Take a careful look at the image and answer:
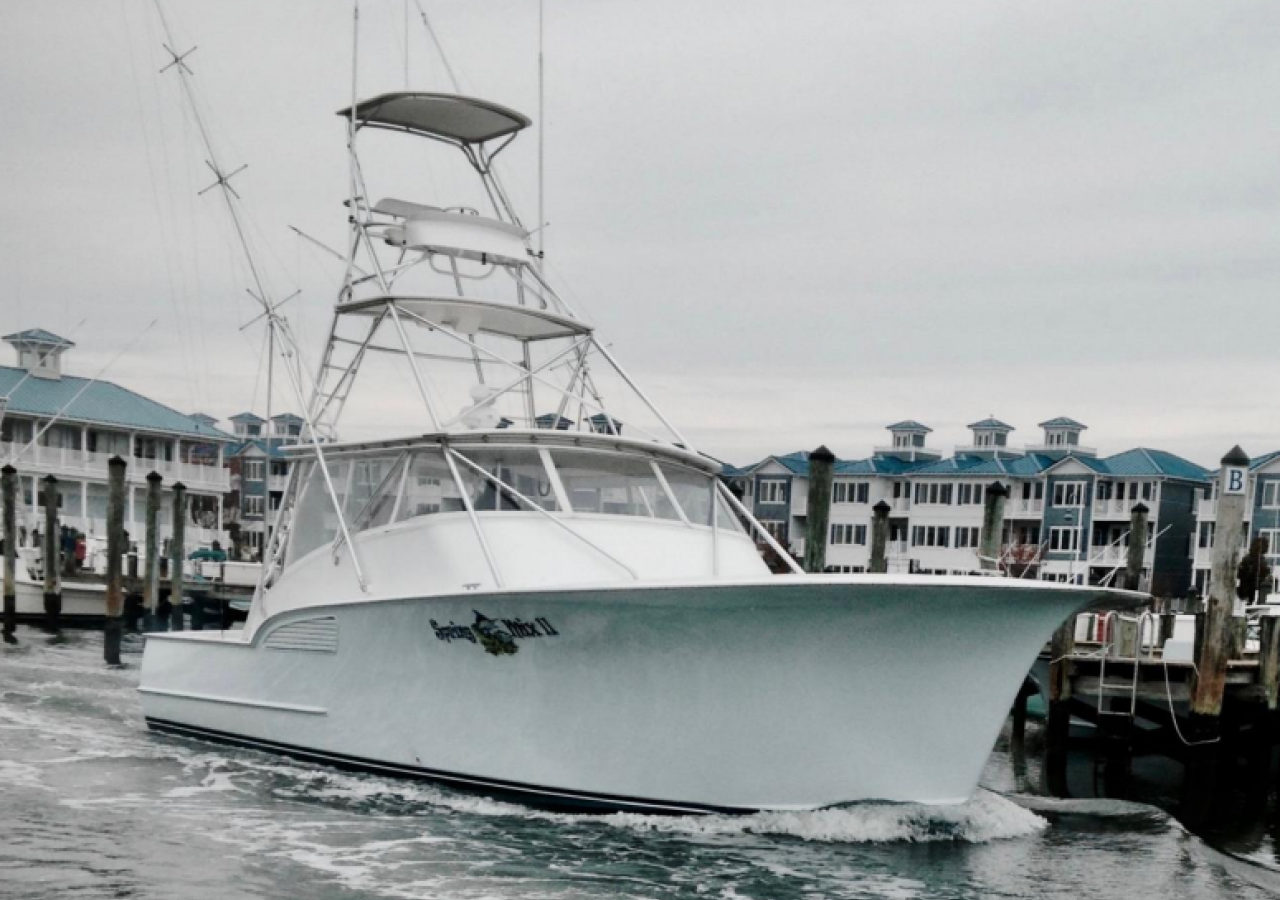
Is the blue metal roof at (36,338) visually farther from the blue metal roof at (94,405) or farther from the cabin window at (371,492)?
the cabin window at (371,492)

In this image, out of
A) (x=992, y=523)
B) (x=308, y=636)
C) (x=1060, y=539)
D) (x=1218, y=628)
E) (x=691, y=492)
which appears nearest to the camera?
(x=308, y=636)

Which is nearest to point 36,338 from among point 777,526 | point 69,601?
point 69,601

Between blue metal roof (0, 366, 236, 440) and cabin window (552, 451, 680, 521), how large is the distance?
38483 millimetres

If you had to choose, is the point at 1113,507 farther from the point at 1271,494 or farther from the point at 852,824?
the point at 852,824

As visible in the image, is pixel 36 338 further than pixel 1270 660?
Yes

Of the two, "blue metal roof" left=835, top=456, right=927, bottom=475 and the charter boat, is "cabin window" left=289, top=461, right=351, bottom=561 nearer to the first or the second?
the charter boat

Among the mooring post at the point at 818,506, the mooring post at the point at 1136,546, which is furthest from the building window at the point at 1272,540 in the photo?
the mooring post at the point at 818,506

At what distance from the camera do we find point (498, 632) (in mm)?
11328

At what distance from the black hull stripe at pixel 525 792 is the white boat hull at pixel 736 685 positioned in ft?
0.07

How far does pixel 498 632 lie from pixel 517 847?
70.2 inches

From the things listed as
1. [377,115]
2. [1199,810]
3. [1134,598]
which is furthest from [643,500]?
[1199,810]

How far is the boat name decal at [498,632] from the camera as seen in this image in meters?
11.1

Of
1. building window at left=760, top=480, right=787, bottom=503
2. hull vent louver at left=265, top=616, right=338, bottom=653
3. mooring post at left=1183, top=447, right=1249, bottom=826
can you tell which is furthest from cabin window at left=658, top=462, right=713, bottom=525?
building window at left=760, top=480, right=787, bottom=503

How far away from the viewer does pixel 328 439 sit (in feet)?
49.1
